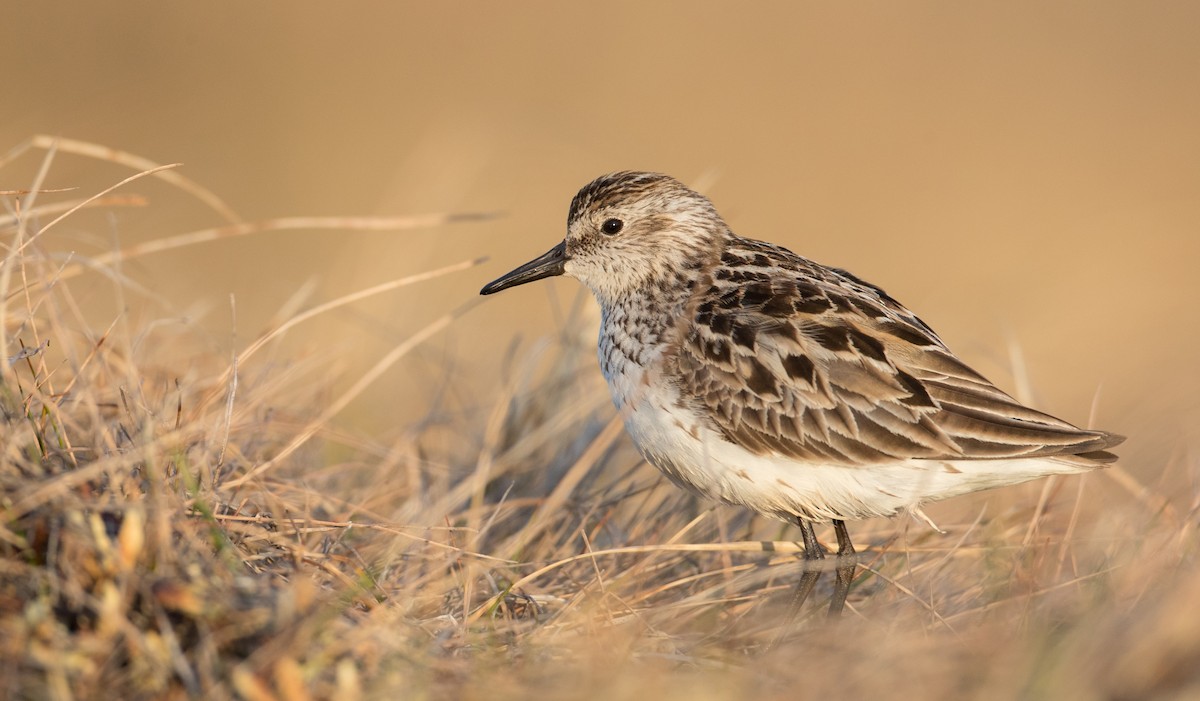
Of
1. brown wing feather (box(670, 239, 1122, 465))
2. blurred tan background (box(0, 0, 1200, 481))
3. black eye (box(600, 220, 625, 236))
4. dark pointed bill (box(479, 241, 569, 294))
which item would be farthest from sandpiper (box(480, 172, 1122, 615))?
blurred tan background (box(0, 0, 1200, 481))

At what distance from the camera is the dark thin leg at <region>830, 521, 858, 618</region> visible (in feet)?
15.7

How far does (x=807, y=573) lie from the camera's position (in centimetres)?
504

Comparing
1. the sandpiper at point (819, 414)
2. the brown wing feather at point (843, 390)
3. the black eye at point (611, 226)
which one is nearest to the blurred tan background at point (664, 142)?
the black eye at point (611, 226)

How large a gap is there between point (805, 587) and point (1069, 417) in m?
4.22

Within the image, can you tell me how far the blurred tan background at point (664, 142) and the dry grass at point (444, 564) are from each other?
1.83 meters

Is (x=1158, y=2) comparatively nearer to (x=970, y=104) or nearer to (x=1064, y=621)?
(x=970, y=104)

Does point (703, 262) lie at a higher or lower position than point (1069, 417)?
higher

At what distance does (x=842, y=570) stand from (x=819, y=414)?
2.29 ft

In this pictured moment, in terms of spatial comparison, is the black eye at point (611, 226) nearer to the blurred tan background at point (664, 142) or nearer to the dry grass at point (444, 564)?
the dry grass at point (444, 564)

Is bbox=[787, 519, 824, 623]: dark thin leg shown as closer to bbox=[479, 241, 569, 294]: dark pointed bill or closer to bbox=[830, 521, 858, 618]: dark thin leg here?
bbox=[830, 521, 858, 618]: dark thin leg

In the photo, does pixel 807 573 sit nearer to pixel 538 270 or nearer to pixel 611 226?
pixel 611 226

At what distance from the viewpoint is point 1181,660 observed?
3.17m

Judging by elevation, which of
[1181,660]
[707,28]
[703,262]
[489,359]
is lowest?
[489,359]

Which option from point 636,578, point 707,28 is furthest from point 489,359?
point 707,28
